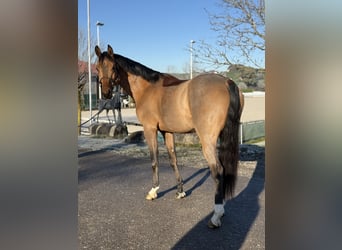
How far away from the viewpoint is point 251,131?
10.5 m

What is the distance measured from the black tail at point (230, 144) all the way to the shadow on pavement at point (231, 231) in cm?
29

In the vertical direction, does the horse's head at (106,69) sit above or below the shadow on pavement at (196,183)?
above

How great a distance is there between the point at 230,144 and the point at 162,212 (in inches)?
42.6

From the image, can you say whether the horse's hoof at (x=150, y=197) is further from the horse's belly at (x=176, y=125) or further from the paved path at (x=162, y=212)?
the horse's belly at (x=176, y=125)

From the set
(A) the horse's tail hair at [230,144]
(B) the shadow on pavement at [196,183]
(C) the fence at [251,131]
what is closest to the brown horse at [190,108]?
(A) the horse's tail hair at [230,144]

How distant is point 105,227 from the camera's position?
10.4 feet

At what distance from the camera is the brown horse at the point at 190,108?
11.4ft

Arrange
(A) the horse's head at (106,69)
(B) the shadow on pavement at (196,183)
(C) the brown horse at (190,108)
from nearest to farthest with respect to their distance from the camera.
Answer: (C) the brown horse at (190,108)
(A) the horse's head at (106,69)
(B) the shadow on pavement at (196,183)

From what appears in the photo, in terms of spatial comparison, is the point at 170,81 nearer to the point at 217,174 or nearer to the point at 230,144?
the point at 230,144

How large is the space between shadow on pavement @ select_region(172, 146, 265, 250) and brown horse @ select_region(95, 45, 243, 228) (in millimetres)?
143
